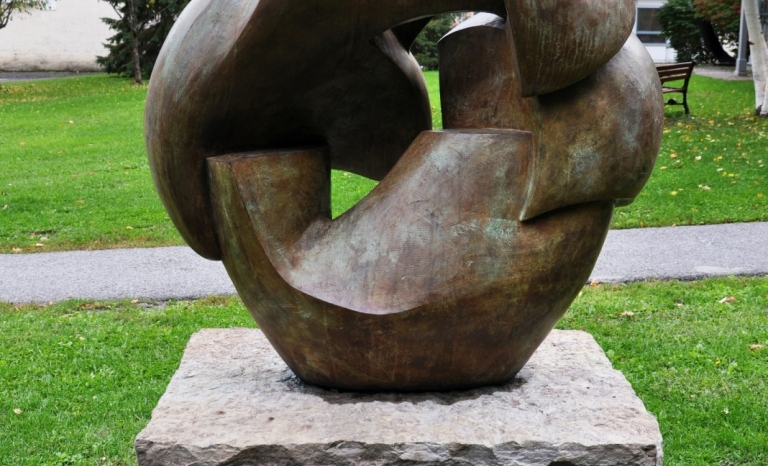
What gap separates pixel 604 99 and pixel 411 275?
988 mm

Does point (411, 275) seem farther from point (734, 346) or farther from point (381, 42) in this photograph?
point (734, 346)

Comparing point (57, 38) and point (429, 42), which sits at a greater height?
point (57, 38)

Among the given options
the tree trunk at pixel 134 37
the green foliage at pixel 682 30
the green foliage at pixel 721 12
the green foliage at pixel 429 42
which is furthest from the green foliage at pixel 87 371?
the green foliage at pixel 682 30

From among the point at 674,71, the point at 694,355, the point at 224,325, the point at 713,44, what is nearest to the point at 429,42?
the point at 713,44

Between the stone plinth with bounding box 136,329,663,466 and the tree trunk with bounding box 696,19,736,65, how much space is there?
2966cm

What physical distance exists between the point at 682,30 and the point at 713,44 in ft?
4.39

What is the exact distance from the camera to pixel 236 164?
356 cm

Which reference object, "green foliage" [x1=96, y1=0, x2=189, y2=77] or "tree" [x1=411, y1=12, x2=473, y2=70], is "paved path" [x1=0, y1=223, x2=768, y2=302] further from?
"tree" [x1=411, y1=12, x2=473, y2=70]

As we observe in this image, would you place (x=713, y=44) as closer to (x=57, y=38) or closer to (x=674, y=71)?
(x=674, y=71)

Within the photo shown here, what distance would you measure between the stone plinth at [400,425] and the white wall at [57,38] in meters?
29.9

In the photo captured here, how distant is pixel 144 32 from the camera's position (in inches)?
1035

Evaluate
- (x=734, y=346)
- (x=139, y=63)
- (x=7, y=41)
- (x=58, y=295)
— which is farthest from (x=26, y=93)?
(x=734, y=346)

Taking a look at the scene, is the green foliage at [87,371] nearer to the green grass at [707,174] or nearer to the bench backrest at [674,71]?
the green grass at [707,174]

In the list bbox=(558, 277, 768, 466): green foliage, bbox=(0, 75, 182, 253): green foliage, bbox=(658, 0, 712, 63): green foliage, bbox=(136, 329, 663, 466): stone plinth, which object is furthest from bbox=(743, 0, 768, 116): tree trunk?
bbox=(658, 0, 712, 63): green foliage
